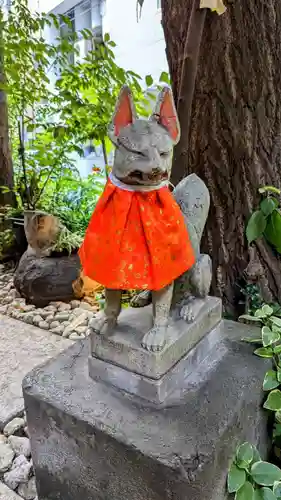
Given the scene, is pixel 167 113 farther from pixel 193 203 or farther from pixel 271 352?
pixel 271 352

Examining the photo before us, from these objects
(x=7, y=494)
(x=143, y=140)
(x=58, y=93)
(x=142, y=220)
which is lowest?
(x=7, y=494)

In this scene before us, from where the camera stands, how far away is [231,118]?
1229 mm

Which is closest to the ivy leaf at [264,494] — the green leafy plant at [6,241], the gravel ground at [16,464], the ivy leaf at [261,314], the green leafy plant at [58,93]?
the ivy leaf at [261,314]

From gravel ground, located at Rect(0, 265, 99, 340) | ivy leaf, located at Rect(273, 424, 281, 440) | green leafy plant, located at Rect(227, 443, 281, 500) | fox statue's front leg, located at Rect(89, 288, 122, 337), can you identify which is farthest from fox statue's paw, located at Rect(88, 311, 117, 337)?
gravel ground, located at Rect(0, 265, 99, 340)

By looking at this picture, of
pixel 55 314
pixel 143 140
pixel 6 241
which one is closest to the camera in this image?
pixel 143 140

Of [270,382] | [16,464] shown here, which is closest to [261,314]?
[270,382]

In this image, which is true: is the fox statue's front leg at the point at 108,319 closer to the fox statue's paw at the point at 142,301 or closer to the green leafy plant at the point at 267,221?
the fox statue's paw at the point at 142,301

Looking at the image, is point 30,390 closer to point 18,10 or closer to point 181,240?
point 181,240

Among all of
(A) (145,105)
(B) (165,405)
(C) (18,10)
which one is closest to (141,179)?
(B) (165,405)

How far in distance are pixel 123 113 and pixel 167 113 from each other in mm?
85

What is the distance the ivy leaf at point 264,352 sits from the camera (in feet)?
3.18

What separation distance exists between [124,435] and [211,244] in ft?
2.49

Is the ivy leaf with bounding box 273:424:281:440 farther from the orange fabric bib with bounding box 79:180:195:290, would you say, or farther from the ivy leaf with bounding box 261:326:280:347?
the orange fabric bib with bounding box 79:180:195:290

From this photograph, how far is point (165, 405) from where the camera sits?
806mm
